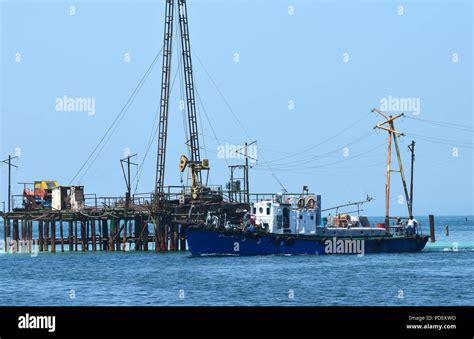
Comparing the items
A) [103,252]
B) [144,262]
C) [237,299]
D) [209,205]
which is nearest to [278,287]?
[237,299]

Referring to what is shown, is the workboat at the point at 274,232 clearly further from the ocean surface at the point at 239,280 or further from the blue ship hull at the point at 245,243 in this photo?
the ocean surface at the point at 239,280

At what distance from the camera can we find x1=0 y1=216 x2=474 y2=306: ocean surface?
4788 centimetres

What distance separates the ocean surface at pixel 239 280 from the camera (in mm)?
47875

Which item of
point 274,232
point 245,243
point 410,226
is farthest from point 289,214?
point 410,226

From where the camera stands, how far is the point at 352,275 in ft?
201

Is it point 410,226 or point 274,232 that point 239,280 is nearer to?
point 274,232

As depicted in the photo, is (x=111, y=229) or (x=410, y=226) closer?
(x=410, y=226)

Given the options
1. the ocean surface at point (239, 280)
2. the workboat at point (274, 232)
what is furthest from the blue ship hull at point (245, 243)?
the ocean surface at point (239, 280)

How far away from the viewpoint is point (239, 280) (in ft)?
190

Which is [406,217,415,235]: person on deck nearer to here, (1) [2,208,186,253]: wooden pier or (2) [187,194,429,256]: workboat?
(2) [187,194,429,256]: workboat

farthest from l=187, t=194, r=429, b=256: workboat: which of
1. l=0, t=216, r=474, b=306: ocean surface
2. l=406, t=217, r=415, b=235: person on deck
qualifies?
l=406, t=217, r=415, b=235: person on deck

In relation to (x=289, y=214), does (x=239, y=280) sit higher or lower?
lower

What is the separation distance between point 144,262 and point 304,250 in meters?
12.9
